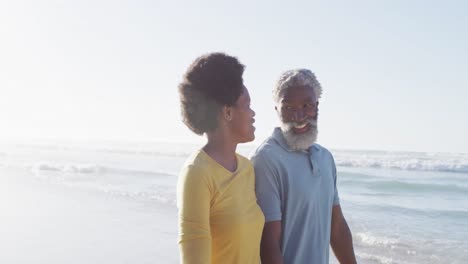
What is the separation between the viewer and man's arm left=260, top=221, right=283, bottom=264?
2617 mm

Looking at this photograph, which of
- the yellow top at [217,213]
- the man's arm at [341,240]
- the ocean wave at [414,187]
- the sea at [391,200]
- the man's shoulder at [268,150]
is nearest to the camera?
the yellow top at [217,213]

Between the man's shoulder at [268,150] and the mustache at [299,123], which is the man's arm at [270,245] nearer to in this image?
the man's shoulder at [268,150]

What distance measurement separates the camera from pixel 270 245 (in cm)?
262

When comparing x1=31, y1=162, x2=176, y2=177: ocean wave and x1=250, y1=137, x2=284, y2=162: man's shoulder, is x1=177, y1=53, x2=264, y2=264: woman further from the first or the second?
x1=31, y1=162, x2=176, y2=177: ocean wave

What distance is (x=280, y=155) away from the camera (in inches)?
109

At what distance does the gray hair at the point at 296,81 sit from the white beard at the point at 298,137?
152 millimetres

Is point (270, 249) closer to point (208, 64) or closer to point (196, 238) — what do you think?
point (196, 238)

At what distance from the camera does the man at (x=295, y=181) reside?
264 cm

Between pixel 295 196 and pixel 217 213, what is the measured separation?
57 centimetres

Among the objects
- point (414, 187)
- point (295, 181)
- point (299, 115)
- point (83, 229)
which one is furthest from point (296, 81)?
point (414, 187)

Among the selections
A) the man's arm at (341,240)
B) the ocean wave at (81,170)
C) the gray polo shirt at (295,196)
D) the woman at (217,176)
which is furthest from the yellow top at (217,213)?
the ocean wave at (81,170)

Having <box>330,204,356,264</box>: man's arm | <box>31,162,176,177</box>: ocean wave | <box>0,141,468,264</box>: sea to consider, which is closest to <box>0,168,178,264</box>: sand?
<box>0,141,468,264</box>: sea

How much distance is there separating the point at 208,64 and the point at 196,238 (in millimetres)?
708

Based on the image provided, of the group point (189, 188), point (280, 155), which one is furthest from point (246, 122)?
point (189, 188)
